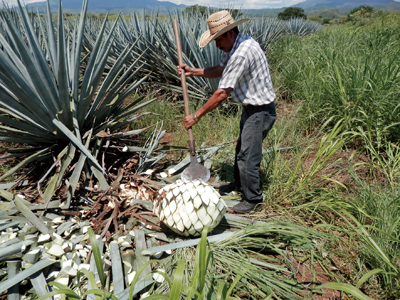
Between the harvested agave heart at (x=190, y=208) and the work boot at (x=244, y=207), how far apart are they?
36 cm

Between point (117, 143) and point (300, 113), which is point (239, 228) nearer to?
point (117, 143)

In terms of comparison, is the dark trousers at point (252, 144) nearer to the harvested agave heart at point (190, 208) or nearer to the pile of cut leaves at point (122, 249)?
the pile of cut leaves at point (122, 249)

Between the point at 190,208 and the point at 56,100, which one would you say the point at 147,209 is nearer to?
the point at 190,208

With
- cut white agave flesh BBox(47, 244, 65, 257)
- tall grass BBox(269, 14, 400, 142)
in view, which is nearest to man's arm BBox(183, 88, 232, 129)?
cut white agave flesh BBox(47, 244, 65, 257)

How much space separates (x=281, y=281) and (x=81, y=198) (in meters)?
1.53

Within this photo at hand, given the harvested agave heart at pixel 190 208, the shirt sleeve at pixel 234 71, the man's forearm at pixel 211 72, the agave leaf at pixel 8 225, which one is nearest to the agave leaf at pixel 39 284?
the agave leaf at pixel 8 225

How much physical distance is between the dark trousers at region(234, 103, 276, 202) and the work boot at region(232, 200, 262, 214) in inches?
1.3

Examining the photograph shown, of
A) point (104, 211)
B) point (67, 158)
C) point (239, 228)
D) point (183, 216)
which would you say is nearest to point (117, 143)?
point (67, 158)

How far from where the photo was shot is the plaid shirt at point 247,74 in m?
1.89

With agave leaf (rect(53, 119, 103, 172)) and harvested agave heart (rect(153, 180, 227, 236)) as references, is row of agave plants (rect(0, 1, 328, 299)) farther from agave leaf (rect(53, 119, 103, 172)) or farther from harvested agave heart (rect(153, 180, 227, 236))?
harvested agave heart (rect(153, 180, 227, 236))

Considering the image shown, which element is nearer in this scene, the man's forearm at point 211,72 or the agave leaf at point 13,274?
the agave leaf at point 13,274

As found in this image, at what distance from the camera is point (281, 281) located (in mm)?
1601

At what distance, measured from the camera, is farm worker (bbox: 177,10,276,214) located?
6.26 feet

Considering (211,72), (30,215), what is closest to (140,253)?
(30,215)
